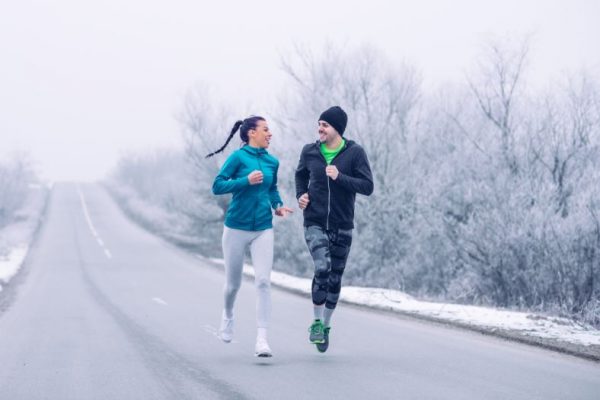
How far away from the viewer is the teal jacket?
22.7 feet

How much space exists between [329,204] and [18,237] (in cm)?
3249

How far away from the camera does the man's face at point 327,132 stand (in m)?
7.24

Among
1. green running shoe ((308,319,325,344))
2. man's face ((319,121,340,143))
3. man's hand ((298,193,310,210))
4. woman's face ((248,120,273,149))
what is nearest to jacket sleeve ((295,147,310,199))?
man's hand ((298,193,310,210))

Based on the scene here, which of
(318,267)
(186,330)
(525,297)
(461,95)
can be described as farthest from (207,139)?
(318,267)

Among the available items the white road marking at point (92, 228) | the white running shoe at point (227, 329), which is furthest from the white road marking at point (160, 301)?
the white road marking at point (92, 228)

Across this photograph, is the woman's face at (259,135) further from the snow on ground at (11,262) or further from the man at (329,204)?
the snow on ground at (11,262)

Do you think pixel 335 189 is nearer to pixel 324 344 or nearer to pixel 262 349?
pixel 324 344

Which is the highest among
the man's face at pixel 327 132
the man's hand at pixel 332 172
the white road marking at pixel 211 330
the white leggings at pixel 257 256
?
the man's face at pixel 327 132

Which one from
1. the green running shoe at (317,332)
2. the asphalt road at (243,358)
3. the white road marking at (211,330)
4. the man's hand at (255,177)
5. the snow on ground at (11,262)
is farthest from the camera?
the snow on ground at (11,262)

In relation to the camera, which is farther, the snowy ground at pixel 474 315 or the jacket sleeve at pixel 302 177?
the snowy ground at pixel 474 315

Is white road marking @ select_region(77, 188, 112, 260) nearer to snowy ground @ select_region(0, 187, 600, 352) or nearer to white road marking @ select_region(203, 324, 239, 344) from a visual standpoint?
snowy ground @ select_region(0, 187, 600, 352)

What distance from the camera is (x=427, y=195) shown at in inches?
807

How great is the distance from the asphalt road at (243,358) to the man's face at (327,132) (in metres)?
1.99

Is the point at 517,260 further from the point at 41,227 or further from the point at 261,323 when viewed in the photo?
the point at 41,227
